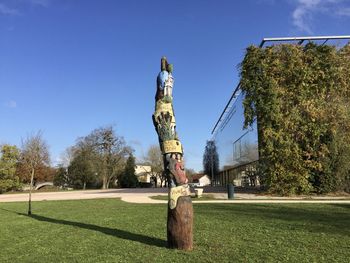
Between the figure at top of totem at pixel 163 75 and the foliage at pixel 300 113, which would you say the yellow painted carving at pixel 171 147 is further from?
the foliage at pixel 300 113

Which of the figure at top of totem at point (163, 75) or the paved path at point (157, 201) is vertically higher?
the figure at top of totem at point (163, 75)

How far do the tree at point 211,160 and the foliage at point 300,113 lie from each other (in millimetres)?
44178

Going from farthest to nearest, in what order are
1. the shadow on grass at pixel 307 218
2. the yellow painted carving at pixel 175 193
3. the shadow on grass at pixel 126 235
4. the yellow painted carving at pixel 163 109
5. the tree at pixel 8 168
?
the tree at pixel 8 168, the shadow on grass at pixel 307 218, the shadow on grass at pixel 126 235, the yellow painted carving at pixel 163 109, the yellow painted carving at pixel 175 193

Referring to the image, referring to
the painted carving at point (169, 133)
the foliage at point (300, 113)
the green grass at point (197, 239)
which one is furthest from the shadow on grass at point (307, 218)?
the foliage at point (300, 113)

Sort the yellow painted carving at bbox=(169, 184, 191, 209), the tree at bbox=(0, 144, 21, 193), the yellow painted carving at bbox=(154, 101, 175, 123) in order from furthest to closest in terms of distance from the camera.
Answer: the tree at bbox=(0, 144, 21, 193), the yellow painted carving at bbox=(154, 101, 175, 123), the yellow painted carving at bbox=(169, 184, 191, 209)

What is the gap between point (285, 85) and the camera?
27.4m

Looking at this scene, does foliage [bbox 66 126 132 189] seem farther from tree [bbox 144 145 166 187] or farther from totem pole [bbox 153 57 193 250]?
totem pole [bbox 153 57 193 250]

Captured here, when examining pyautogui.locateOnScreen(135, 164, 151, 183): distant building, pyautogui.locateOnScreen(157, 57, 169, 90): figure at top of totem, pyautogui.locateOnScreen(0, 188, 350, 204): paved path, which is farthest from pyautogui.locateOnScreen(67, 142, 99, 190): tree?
pyautogui.locateOnScreen(157, 57, 169, 90): figure at top of totem

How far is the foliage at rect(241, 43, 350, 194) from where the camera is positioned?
85.1 feet

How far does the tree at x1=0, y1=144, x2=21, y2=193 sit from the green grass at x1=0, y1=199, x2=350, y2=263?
43370 mm

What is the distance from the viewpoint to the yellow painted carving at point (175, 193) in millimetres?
8211

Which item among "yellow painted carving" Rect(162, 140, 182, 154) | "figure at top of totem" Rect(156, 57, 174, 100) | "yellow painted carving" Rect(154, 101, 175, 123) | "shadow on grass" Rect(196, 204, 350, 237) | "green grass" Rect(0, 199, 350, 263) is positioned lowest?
"green grass" Rect(0, 199, 350, 263)

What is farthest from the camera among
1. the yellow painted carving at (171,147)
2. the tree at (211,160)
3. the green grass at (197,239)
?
the tree at (211,160)

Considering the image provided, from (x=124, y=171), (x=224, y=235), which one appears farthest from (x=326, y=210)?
(x=124, y=171)
